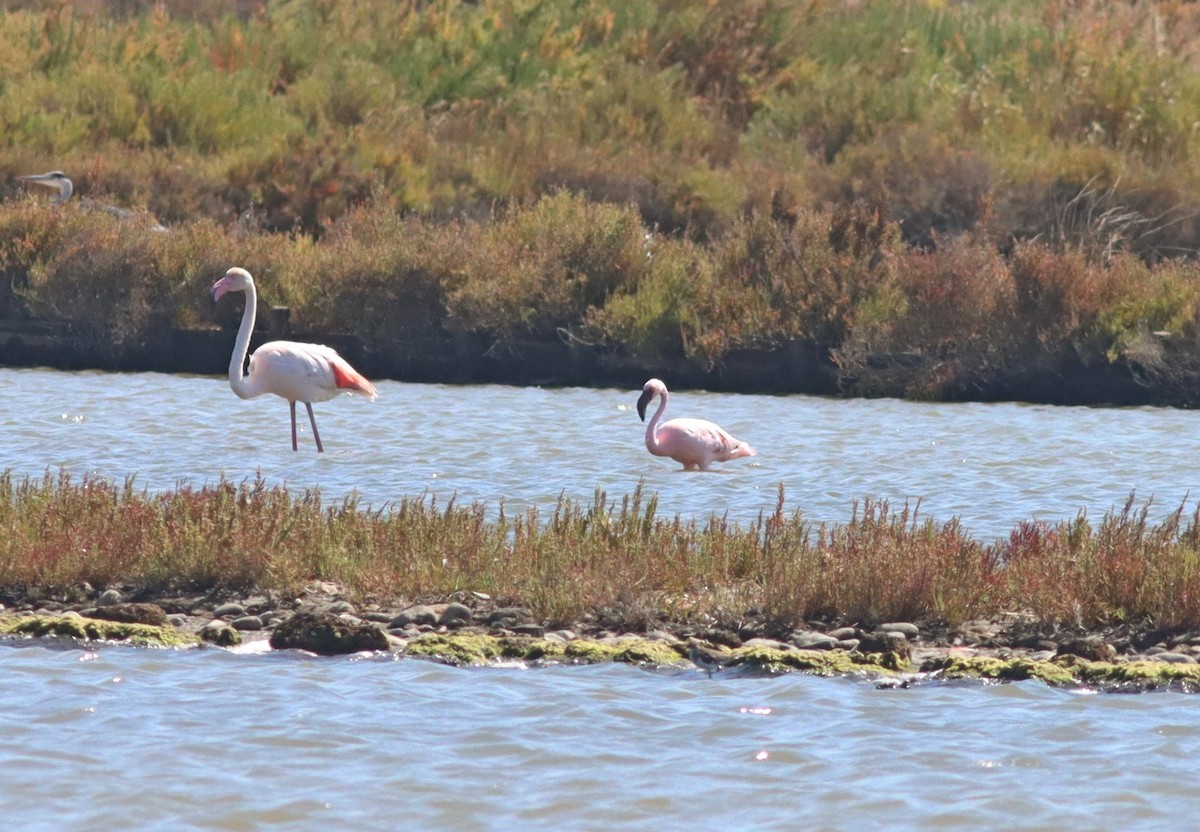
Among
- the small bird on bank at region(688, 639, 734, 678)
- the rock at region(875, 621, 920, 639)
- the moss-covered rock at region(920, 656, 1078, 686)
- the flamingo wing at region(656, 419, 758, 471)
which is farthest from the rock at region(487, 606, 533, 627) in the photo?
the flamingo wing at region(656, 419, 758, 471)

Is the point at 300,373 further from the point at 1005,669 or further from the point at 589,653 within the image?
the point at 1005,669

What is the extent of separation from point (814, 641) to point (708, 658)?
18.2 inches

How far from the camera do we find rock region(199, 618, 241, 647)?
26.1ft

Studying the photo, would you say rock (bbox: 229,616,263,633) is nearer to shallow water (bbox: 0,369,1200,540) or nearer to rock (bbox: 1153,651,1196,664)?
shallow water (bbox: 0,369,1200,540)

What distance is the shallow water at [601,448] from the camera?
12.2 meters

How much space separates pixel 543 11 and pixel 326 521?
2306 cm

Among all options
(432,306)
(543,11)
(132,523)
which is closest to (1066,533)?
(132,523)

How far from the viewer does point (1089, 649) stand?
767 cm

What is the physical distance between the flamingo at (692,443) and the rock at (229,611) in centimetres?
522

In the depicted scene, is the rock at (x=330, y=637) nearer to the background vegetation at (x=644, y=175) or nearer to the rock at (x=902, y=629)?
the rock at (x=902, y=629)

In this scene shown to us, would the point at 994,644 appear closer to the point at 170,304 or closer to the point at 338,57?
the point at 170,304

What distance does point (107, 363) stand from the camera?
20.0 meters

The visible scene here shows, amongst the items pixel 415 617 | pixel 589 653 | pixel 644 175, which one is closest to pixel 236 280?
pixel 415 617

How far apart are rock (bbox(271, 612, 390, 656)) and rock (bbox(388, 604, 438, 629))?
0.93 feet
